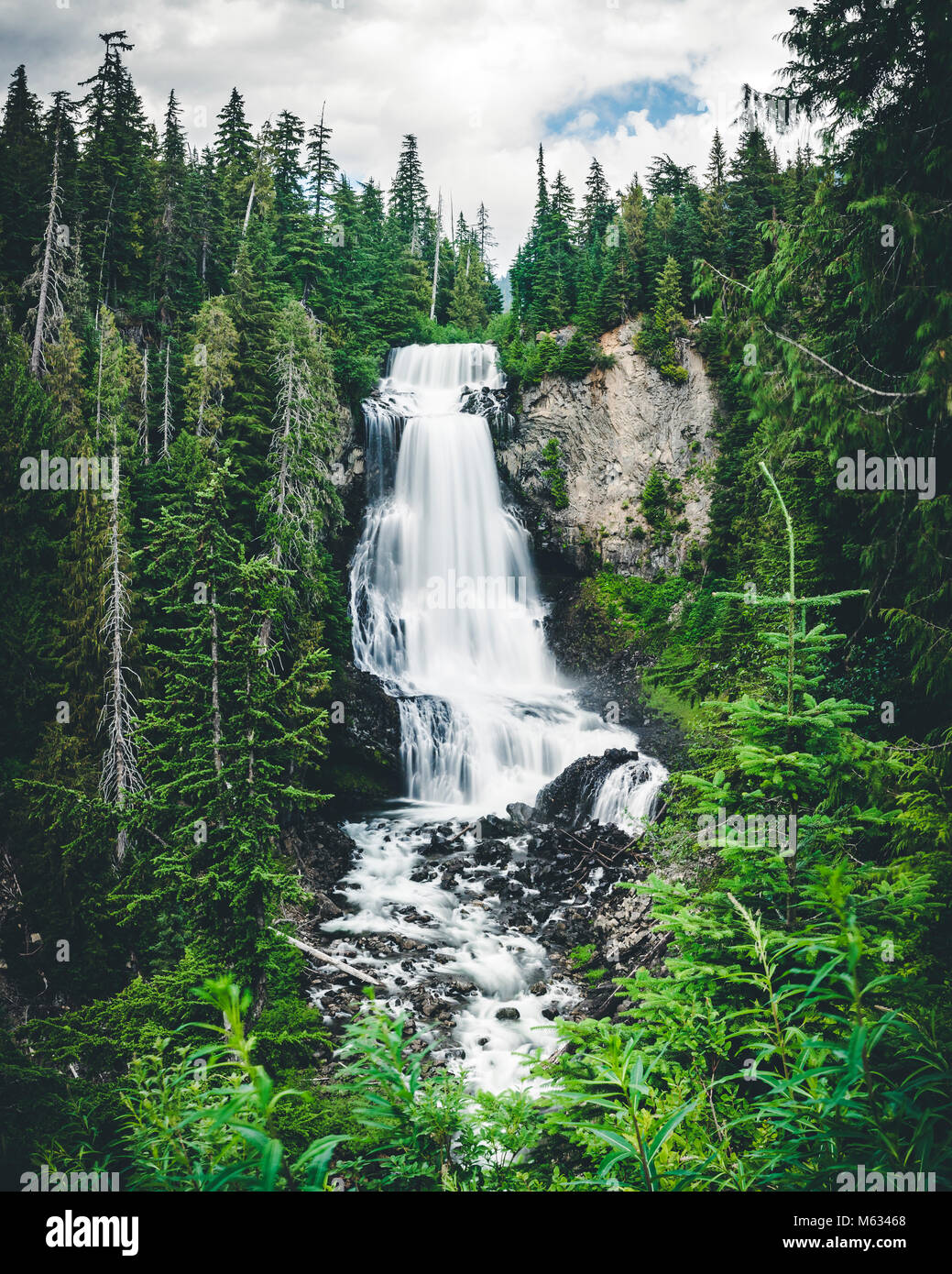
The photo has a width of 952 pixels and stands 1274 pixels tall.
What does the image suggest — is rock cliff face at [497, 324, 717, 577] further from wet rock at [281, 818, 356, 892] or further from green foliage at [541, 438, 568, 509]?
wet rock at [281, 818, 356, 892]

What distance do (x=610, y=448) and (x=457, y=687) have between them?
15232mm

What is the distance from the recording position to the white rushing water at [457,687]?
522 inches

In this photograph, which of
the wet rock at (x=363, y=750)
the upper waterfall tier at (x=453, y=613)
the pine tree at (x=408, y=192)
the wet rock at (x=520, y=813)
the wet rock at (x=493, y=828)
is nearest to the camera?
the wet rock at (x=493, y=828)

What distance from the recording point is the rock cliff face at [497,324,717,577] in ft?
101

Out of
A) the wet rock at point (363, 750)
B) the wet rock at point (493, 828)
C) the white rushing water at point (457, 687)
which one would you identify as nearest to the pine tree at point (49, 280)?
the white rushing water at point (457, 687)

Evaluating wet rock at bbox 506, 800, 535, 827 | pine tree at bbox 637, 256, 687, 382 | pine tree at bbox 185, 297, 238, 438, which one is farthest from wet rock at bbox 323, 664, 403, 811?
pine tree at bbox 637, 256, 687, 382

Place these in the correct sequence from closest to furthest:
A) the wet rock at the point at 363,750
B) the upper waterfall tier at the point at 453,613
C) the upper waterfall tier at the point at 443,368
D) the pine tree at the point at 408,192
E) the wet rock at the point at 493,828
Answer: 1. the wet rock at the point at 493,828
2. the wet rock at the point at 363,750
3. the upper waterfall tier at the point at 453,613
4. the upper waterfall tier at the point at 443,368
5. the pine tree at the point at 408,192

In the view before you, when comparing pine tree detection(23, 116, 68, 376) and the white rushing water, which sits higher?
pine tree detection(23, 116, 68, 376)

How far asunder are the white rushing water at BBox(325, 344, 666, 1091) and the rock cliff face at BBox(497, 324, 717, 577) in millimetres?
1945

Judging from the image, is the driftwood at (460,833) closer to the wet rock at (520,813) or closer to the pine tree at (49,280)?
the wet rock at (520,813)

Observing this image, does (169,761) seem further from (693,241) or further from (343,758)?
(693,241)

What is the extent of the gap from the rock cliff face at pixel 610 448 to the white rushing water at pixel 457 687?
195 centimetres

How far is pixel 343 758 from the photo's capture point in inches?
827

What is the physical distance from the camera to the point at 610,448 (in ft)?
105
